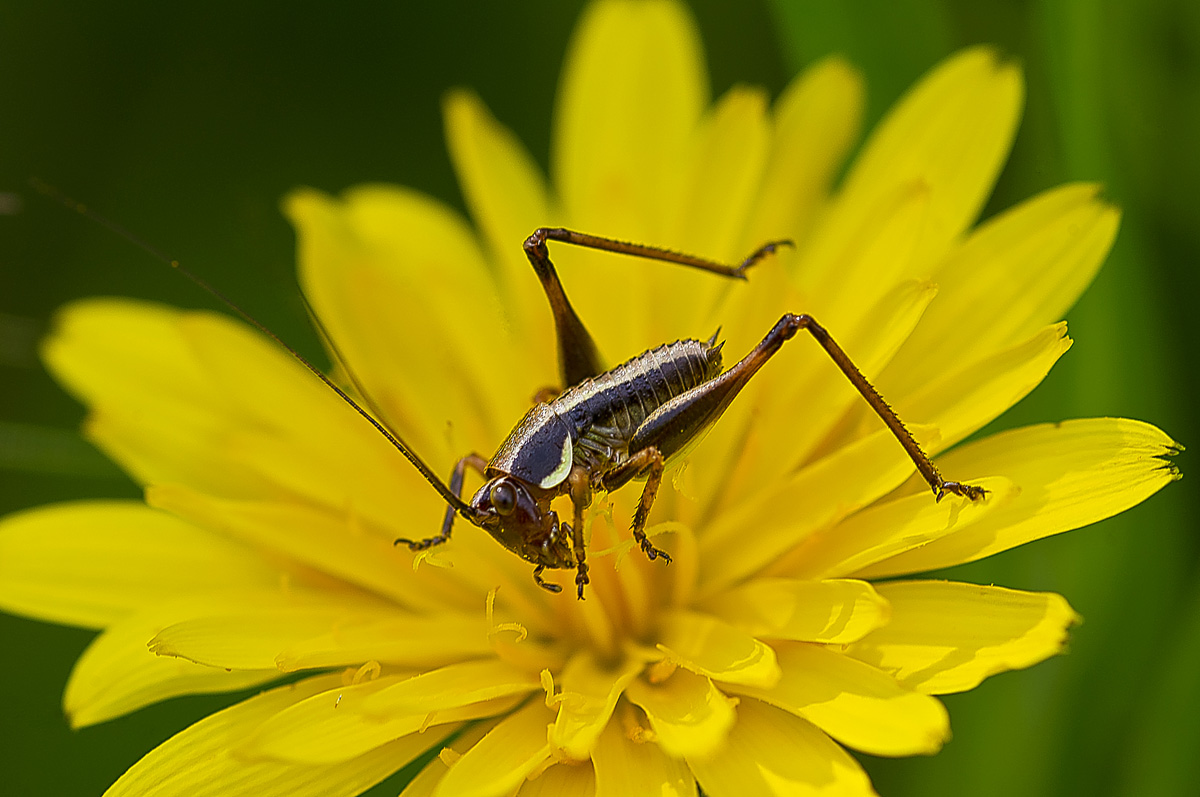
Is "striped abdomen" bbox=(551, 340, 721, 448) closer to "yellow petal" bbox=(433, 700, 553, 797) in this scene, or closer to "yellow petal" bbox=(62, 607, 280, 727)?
"yellow petal" bbox=(433, 700, 553, 797)

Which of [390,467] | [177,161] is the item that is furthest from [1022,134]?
[177,161]

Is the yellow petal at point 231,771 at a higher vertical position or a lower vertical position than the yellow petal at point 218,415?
lower

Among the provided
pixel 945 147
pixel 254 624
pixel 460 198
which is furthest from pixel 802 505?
pixel 460 198

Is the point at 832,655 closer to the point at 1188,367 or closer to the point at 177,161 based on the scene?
the point at 1188,367

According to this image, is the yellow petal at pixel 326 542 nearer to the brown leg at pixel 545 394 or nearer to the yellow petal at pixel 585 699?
the yellow petal at pixel 585 699

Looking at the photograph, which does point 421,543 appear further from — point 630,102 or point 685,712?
point 630,102

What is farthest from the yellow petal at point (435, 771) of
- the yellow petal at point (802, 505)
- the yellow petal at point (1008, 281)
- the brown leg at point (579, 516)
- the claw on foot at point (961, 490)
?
the yellow petal at point (1008, 281)

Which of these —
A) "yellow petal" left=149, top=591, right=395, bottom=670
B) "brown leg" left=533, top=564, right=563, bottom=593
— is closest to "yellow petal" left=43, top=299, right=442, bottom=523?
"yellow petal" left=149, top=591, right=395, bottom=670
